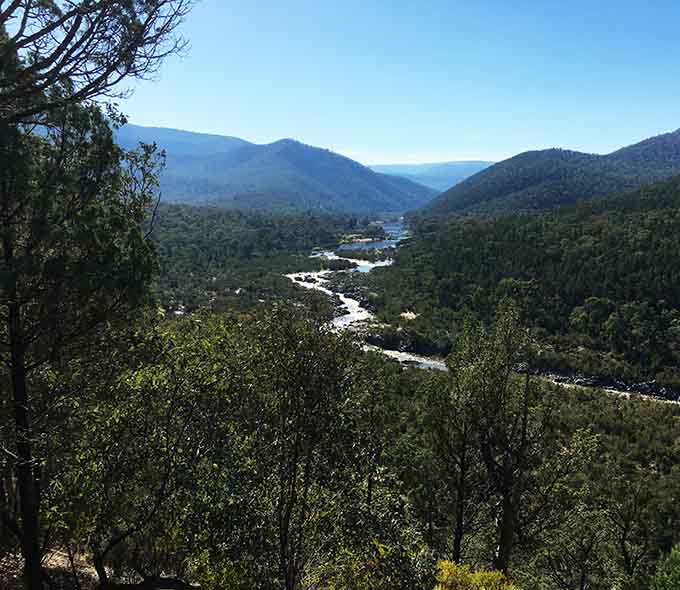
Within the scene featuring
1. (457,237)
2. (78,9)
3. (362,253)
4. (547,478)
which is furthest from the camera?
(362,253)

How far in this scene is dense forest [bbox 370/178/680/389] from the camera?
72125mm

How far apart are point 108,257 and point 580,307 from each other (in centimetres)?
8725

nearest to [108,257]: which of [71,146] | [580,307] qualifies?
[71,146]

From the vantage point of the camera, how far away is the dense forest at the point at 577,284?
72.1 m

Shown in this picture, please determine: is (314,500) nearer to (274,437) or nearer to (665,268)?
(274,437)

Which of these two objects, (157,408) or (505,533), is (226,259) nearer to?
(505,533)

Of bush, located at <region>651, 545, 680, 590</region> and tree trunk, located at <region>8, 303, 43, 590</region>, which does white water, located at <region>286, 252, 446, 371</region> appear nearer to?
bush, located at <region>651, 545, 680, 590</region>

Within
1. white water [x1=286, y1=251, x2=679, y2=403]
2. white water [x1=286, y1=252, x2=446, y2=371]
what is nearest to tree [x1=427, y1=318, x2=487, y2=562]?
white water [x1=286, y1=251, x2=679, y2=403]

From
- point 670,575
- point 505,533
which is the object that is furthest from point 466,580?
point 670,575

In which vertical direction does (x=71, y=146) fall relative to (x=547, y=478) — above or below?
above

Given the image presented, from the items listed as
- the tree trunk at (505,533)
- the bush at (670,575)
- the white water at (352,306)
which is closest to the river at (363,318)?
the white water at (352,306)

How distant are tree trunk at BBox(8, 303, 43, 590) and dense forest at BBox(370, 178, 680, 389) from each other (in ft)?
187

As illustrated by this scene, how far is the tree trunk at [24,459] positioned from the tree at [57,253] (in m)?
0.02

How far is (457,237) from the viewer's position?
13338cm
